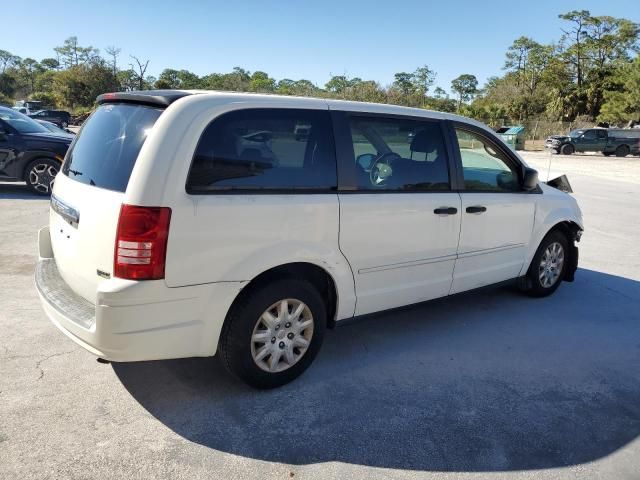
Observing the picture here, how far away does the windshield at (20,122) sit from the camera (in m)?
9.96

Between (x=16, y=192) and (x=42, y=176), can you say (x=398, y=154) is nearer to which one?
(x=42, y=176)

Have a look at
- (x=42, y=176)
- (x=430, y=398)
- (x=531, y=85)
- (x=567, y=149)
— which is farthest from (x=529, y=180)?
(x=531, y=85)

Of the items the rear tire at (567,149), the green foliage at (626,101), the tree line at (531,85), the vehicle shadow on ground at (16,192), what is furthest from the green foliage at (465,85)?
the vehicle shadow on ground at (16,192)

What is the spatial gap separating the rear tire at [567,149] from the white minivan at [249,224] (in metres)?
35.3

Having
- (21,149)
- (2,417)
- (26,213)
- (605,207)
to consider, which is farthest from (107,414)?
(605,207)

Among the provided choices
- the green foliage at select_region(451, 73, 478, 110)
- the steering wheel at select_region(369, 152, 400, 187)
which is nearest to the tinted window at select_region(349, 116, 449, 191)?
the steering wheel at select_region(369, 152, 400, 187)

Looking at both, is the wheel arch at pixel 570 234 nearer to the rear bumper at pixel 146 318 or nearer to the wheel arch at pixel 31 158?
the rear bumper at pixel 146 318

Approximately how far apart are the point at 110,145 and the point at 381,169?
5.99ft

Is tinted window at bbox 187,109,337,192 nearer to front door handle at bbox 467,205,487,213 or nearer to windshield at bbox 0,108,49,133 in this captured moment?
front door handle at bbox 467,205,487,213

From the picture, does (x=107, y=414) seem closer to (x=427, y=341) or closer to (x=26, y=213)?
(x=427, y=341)

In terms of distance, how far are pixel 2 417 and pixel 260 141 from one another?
7.01 ft

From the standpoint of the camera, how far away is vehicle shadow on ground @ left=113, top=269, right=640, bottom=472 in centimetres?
282

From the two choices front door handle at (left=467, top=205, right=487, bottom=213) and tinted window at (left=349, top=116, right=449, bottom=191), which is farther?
front door handle at (left=467, top=205, right=487, bottom=213)

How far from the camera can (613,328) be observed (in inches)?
186
